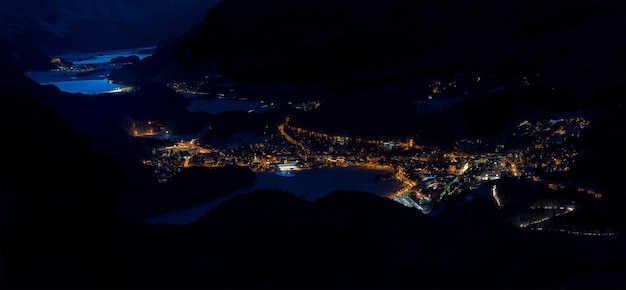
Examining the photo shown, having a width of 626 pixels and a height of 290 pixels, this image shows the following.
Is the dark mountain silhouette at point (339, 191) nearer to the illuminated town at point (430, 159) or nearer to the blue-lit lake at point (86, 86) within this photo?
the illuminated town at point (430, 159)

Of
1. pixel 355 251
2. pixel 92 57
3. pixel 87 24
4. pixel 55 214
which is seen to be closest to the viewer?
pixel 55 214

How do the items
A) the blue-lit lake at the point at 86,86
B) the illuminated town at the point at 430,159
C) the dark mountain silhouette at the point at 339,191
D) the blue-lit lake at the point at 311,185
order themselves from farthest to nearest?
the blue-lit lake at the point at 86,86 < the illuminated town at the point at 430,159 < the blue-lit lake at the point at 311,185 < the dark mountain silhouette at the point at 339,191

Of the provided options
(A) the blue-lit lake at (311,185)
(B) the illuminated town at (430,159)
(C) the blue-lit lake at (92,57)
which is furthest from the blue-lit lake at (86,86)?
(C) the blue-lit lake at (92,57)

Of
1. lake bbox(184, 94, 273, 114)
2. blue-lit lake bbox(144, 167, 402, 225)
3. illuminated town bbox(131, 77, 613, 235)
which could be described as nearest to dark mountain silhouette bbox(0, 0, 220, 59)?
lake bbox(184, 94, 273, 114)

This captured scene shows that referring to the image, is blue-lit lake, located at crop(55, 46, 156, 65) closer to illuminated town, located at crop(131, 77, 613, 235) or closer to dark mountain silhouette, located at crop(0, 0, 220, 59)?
dark mountain silhouette, located at crop(0, 0, 220, 59)

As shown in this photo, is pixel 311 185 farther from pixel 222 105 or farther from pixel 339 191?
pixel 222 105

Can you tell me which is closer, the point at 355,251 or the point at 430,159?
the point at 355,251

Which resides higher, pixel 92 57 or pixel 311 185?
pixel 92 57

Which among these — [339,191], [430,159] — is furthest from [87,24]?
[339,191]

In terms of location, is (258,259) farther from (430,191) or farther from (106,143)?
(106,143)
